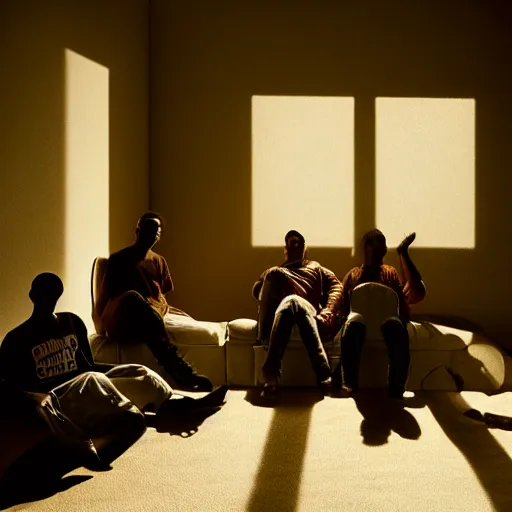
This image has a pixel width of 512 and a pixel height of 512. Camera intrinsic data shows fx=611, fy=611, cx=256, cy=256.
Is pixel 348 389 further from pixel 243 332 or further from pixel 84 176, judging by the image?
pixel 84 176

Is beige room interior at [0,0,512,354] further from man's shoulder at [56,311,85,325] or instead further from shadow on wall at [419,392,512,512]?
man's shoulder at [56,311,85,325]

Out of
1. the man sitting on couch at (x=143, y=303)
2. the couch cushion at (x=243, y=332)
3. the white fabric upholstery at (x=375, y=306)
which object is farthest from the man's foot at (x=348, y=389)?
the man sitting on couch at (x=143, y=303)

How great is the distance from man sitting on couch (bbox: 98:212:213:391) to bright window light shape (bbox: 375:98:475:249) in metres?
2.18

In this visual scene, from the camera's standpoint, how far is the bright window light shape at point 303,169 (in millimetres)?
5277

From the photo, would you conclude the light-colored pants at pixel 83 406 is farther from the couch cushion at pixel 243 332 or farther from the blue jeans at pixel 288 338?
the couch cushion at pixel 243 332

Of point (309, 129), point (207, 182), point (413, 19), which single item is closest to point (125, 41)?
point (207, 182)

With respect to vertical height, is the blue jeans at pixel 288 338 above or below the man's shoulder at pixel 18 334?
below

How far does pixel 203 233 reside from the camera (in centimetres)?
534

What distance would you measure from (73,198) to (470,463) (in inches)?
112

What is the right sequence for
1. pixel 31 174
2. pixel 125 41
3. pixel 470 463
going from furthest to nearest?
1. pixel 125 41
2. pixel 31 174
3. pixel 470 463

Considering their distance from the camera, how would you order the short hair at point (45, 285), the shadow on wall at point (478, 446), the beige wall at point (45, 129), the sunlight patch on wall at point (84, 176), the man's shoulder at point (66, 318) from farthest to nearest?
1. the sunlight patch on wall at point (84, 176)
2. the beige wall at point (45, 129)
3. the man's shoulder at point (66, 318)
4. the short hair at point (45, 285)
5. the shadow on wall at point (478, 446)

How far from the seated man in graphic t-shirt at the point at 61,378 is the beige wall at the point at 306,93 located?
2689 mm

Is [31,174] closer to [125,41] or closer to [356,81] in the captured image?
[125,41]

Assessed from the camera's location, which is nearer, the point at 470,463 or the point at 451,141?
the point at 470,463
